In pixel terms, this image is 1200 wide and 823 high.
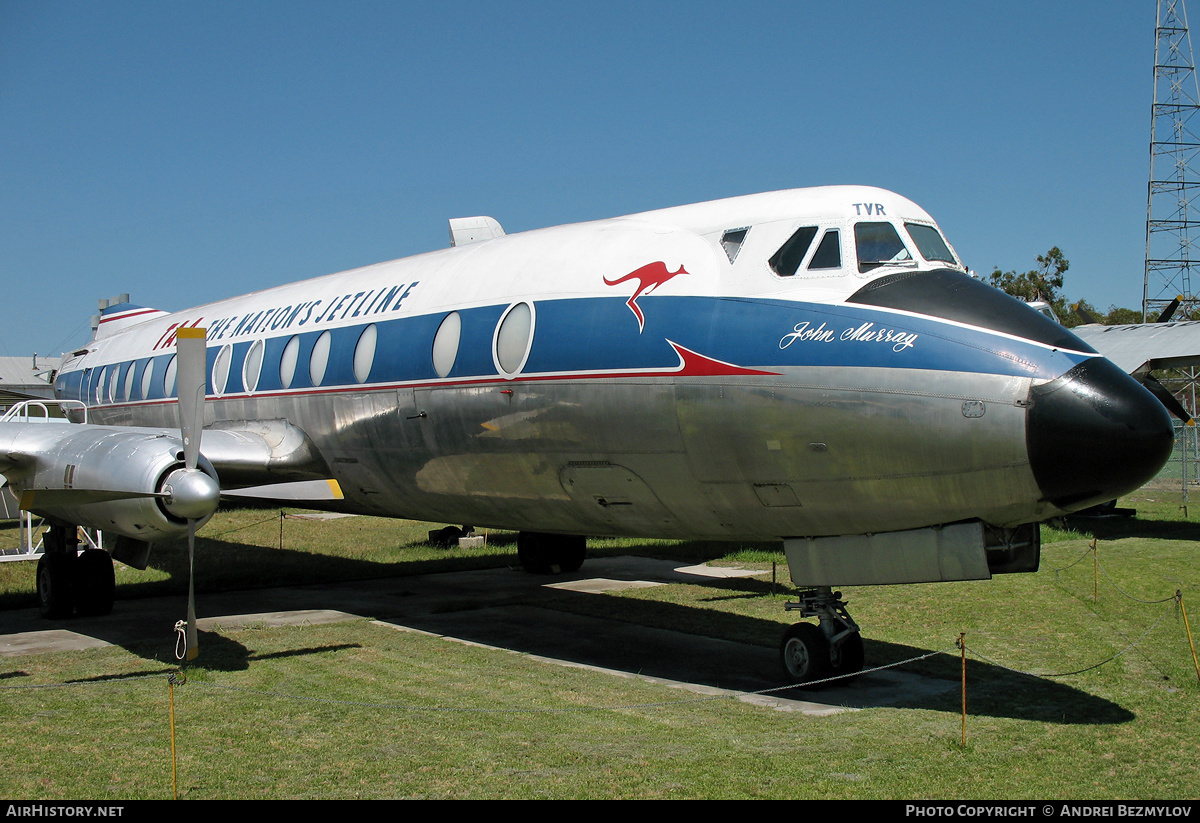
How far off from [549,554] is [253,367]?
620 cm

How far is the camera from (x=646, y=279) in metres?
9.13

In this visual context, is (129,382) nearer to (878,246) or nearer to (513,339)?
(513,339)

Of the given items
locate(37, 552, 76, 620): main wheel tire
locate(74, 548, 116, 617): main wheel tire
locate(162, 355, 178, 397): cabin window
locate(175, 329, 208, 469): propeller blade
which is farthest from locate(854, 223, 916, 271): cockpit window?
locate(162, 355, 178, 397): cabin window

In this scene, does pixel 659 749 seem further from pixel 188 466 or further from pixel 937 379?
pixel 188 466

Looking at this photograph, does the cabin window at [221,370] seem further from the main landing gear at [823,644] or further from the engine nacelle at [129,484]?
the main landing gear at [823,644]

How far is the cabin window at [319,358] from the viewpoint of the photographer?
41.0ft

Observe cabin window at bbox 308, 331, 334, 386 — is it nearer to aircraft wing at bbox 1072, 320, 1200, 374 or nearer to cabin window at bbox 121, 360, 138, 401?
cabin window at bbox 121, 360, 138, 401

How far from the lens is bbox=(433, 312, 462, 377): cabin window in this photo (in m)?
10.5

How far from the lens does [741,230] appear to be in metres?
8.96

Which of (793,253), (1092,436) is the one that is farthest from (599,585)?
(1092,436)

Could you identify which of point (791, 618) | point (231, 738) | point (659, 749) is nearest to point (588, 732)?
point (659, 749)

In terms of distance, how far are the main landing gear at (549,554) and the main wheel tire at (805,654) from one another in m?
8.09

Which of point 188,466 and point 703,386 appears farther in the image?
point 188,466
